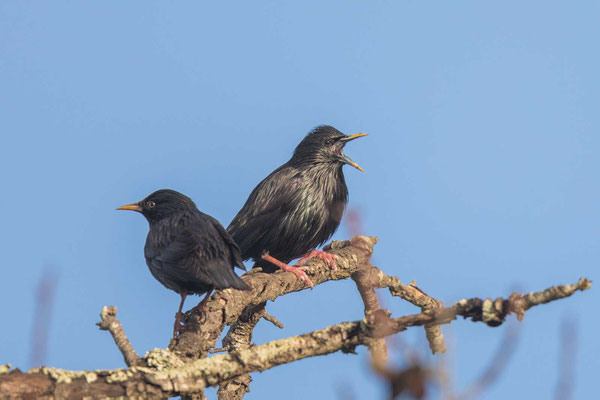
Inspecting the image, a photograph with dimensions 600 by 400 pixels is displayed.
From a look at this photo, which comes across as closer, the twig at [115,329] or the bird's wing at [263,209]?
the twig at [115,329]

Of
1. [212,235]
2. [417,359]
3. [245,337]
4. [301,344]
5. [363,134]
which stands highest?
[363,134]

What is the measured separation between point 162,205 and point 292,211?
1427 millimetres

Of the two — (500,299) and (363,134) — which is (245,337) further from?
(500,299)

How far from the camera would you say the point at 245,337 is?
6336 mm

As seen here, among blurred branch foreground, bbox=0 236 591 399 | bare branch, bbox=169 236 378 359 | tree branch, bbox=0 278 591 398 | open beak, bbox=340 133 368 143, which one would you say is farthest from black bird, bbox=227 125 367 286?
tree branch, bbox=0 278 591 398

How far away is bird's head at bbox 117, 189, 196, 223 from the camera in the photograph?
20.7 ft

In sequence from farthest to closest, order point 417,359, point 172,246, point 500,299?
1. point 172,246
2. point 500,299
3. point 417,359

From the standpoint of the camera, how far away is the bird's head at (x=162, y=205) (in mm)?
6305

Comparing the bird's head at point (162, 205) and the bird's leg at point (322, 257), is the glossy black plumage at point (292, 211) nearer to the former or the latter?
the bird's leg at point (322, 257)

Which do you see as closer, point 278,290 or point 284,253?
point 278,290

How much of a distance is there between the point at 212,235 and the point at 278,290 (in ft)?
2.67

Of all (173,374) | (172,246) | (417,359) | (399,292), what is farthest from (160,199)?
(417,359)

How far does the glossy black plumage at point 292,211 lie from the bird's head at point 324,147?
14 millimetres

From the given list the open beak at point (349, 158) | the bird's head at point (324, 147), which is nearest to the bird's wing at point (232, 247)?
the bird's head at point (324, 147)
